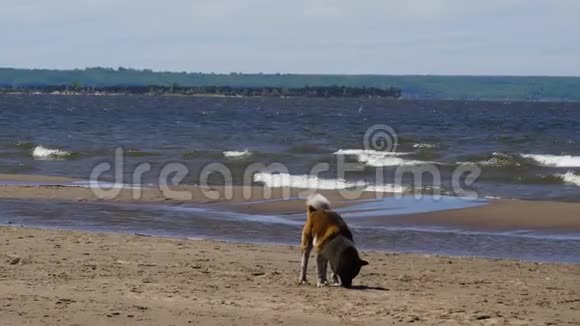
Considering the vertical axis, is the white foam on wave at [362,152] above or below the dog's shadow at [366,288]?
below

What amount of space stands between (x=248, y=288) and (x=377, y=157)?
24.5 m

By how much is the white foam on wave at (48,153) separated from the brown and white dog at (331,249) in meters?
26.3

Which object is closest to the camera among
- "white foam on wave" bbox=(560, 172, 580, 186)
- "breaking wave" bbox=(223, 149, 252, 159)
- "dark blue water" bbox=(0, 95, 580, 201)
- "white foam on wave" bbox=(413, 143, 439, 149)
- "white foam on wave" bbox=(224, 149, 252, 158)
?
"white foam on wave" bbox=(560, 172, 580, 186)

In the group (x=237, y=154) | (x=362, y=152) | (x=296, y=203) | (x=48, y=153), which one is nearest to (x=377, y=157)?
(x=362, y=152)

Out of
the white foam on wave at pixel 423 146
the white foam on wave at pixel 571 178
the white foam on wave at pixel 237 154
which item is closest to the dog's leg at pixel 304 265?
the white foam on wave at pixel 571 178

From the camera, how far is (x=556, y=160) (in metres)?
32.5

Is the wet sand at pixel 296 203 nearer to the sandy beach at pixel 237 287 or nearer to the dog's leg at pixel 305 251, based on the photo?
the sandy beach at pixel 237 287

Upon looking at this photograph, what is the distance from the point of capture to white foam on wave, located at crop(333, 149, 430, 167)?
32.2 meters

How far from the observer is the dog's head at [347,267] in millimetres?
10406

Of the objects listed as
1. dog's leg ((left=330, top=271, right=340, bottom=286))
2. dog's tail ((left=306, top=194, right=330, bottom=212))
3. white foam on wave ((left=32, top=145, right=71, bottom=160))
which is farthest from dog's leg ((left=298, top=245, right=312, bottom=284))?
white foam on wave ((left=32, top=145, right=71, bottom=160))

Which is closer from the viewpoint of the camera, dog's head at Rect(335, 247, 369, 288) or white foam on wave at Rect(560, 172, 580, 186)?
dog's head at Rect(335, 247, 369, 288)

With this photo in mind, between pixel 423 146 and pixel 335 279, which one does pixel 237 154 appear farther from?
pixel 335 279

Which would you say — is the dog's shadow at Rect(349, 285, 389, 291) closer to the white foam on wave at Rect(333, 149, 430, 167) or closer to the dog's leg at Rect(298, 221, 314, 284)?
the dog's leg at Rect(298, 221, 314, 284)

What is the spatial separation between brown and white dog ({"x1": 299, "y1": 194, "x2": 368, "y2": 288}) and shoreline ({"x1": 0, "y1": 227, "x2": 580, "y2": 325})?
8.7 inches
